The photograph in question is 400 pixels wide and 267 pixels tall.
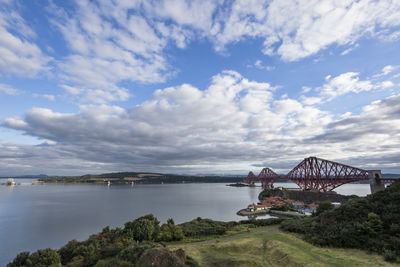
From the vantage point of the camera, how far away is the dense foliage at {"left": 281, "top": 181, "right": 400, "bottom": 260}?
23.1 metres

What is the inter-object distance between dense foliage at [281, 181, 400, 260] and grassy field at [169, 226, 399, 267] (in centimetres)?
136

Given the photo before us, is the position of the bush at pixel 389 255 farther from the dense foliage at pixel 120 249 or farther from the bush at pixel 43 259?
the bush at pixel 43 259

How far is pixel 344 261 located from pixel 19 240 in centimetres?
5734

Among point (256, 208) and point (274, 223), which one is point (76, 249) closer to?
point (274, 223)

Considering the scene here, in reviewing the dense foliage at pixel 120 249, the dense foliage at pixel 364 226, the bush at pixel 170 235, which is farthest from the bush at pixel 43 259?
the dense foliage at pixel 364 226

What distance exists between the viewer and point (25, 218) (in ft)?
204

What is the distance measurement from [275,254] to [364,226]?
41.4 ft

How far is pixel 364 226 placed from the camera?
25.2 meters

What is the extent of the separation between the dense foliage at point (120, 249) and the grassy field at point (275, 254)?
12.8 ft

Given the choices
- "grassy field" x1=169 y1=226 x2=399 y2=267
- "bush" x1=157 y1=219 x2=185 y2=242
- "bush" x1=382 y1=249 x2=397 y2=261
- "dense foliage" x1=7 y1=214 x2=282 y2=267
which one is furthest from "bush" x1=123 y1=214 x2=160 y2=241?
"bush" x1=382 y1=249 x2=397 y2=261

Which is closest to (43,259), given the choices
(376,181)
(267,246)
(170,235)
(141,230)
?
(141,230)

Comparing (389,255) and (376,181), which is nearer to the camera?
(389,255)

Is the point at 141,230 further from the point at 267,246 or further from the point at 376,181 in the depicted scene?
the point at 376,181

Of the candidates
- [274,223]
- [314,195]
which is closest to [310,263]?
[274,223]
